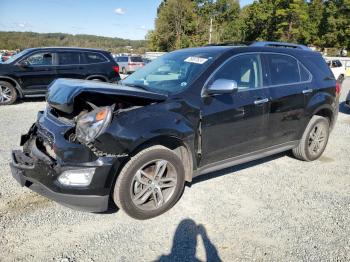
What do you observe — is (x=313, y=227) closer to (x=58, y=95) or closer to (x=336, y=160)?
(x=336, y=160)

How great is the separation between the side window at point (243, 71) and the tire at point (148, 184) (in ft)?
3.74

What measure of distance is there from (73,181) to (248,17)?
68.5 meters

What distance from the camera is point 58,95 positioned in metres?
3.53

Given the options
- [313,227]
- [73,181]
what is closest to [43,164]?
[73,181]

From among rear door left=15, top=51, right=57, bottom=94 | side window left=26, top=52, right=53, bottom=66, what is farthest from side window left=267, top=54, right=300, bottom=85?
side window left=26, top=52, right=53, bottom=66

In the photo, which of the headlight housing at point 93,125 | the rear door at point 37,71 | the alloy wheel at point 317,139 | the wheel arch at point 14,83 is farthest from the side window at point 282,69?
the wheel arch at point 14,83

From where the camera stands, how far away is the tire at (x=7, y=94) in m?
10.2

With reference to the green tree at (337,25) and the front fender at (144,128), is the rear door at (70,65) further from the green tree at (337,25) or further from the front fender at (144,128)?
the green tree at (337,25)

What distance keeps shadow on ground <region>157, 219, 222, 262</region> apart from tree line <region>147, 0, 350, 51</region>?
2064 inches

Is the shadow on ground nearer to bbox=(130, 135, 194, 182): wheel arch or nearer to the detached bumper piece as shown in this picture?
bbox=(130, 135, 194, 182): wheel arch

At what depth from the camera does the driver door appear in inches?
150

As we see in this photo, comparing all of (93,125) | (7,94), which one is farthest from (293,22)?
(93,125)

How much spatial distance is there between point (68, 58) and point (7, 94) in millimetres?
2190

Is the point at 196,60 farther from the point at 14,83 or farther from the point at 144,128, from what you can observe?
the point at 14,83
